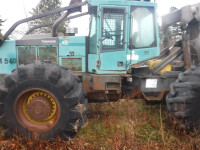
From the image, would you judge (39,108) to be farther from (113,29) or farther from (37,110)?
(113,29)

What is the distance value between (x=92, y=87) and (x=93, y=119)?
894mm

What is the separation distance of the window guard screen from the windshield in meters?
0.25

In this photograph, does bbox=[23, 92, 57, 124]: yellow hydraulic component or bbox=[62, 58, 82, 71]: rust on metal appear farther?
bbox=[62, 58, 82, 71]: rust on metal

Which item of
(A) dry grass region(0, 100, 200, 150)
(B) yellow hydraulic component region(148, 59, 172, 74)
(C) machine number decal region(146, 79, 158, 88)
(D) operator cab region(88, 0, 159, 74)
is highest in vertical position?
(D) operator cab region(88, 0, 159, 74)

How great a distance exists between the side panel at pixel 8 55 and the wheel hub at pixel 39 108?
6.18 ft

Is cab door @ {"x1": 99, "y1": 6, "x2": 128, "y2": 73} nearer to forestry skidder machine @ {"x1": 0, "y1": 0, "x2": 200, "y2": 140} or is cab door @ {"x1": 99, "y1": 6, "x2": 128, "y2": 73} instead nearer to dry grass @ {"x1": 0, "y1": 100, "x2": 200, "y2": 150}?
forestry skidder machine @ {"x1": 0, "y1": 0, "x2": 200, "y2": 140}

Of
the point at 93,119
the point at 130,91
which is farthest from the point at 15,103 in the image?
the point at 130,91

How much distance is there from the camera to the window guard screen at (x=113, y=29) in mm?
4074

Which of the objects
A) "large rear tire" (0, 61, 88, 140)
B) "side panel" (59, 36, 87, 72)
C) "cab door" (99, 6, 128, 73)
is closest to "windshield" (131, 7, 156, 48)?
"cab door" (99, 6, 128, 73)

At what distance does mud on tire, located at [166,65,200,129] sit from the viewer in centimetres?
326

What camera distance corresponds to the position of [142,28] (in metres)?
4.28

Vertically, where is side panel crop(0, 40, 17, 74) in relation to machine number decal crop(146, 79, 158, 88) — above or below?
above

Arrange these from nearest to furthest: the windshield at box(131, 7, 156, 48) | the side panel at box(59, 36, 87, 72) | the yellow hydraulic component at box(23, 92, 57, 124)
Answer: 1. the yellow hydraulic component at box(23, 92, 57, 124)
2. the windshield at box(131, 7, 156, 48)
3. the side panel at box(59, 36, 87, 72)

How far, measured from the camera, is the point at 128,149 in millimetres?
2791
